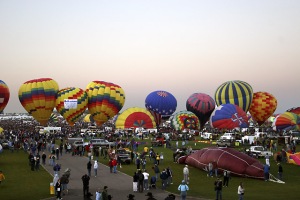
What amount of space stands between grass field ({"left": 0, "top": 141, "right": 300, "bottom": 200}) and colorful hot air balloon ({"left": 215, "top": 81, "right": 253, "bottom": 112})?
108 feet

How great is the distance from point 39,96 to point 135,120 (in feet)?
48.0

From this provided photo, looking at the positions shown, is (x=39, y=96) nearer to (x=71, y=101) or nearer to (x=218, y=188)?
(x=71, y=101)

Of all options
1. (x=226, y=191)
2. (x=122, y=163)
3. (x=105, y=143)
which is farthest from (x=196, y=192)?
(x=105, y=143)

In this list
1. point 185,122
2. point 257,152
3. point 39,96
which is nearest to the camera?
point 257,152

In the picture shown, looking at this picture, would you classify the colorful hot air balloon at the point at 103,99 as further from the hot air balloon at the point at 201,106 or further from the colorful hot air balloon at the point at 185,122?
the hot air balloon at the point at 201,106

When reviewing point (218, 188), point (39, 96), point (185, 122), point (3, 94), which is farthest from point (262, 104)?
point (218, 188)

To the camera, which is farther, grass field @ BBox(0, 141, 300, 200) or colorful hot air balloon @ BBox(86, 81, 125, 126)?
colorful hot air balloon @ BBox(86, 81, 125, 126)

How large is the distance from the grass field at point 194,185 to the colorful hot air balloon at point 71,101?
28.0 metres

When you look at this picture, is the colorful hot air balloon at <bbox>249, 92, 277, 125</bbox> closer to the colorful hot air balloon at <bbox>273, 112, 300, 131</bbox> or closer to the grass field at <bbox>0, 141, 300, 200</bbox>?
the colorful hot air balloon at <bbox>273, 112, 300, 131</bbox>

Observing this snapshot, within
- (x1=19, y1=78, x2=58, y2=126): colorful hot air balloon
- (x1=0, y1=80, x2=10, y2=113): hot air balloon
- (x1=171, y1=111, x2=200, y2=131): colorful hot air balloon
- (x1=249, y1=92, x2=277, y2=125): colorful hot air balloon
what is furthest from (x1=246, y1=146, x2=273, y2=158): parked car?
(x1=0, y1=80, x2=10, y2=113): hot air balloon

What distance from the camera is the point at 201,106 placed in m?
68.1

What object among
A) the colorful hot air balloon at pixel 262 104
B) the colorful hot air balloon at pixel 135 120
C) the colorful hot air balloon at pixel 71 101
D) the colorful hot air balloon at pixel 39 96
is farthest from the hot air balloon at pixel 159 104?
the colorful hot air balloon at pixel 39 96

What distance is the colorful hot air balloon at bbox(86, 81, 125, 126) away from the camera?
5744 centimetres

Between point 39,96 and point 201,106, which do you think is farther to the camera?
point 201,106
